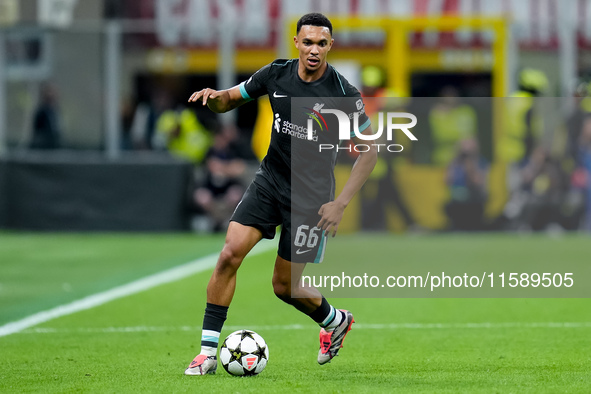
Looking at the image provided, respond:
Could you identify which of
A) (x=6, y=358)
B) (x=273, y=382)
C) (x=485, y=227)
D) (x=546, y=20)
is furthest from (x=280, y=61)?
(x=546, y=20)

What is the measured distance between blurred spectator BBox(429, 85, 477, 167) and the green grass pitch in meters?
5.54

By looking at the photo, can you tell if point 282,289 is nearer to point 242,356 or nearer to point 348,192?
point 242,356

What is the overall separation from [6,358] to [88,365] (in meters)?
0.69

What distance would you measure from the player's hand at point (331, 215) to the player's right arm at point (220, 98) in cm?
88

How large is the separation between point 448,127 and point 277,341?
10.3 m

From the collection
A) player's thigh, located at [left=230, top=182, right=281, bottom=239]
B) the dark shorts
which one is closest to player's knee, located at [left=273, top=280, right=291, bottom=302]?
the dark shorts

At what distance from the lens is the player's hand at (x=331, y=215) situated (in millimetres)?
6781

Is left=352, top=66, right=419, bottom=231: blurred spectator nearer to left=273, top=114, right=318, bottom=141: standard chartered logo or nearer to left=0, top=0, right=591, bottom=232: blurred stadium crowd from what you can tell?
left=0, top=0, right=591, bottom=232: blurred stadium crowd

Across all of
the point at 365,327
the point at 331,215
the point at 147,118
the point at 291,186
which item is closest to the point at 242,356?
the point at 331,215

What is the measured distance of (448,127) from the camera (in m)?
18.1

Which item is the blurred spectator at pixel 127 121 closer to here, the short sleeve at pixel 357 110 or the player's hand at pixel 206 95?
the player's hand at pixel 206 95

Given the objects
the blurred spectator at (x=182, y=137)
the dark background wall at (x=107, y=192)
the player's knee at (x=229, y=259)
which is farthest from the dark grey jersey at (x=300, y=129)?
the blurred spectator at (x=182, y=137)

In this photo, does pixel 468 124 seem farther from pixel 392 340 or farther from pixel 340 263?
pixel 392 340

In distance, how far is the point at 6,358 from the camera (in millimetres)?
7566
